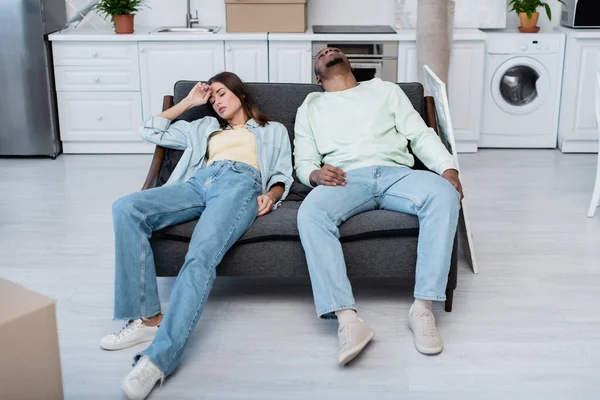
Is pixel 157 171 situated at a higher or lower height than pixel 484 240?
higher

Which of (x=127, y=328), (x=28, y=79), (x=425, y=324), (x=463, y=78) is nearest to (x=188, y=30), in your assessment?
(x=28, y=79)

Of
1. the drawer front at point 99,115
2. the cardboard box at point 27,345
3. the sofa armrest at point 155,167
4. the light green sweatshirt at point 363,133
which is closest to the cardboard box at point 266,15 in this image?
the drawer front at point 99,115

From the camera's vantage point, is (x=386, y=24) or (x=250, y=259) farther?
(x=386, y=24)

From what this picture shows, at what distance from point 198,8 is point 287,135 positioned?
2676mm

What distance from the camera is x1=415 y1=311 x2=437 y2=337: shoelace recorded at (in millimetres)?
2584

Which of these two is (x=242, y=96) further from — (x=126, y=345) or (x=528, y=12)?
(x=528, y=12)

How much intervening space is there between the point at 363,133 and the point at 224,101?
0.55 meters

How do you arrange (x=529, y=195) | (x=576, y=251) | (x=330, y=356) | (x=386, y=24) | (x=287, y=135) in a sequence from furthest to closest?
(x=386, y=24) → (x=529, y=195) → (x=576, y=251) → (x=287, y=135) → (x=330, y=356)

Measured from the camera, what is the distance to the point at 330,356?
99.8 inches

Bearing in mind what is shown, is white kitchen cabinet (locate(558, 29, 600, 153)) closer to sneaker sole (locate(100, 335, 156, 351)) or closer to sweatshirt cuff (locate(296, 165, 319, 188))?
sweatshirt cuff (locate(296, 165, 319, 188))

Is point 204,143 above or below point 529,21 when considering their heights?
below

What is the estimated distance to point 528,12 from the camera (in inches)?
201

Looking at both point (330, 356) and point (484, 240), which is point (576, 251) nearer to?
point (484, 240)

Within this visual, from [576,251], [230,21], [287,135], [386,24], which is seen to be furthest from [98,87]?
[576,251]
